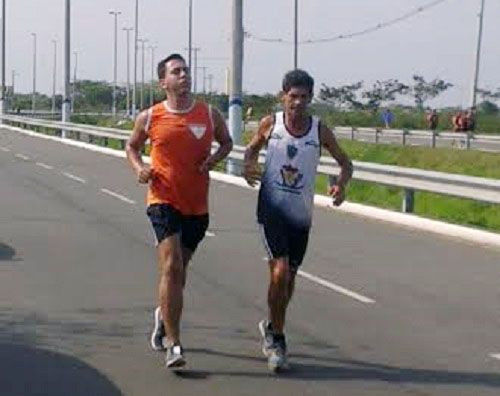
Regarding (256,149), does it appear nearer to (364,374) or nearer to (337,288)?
(364,374)

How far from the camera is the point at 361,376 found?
7953 millimetres

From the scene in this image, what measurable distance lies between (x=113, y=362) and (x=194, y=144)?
1526 millimetres

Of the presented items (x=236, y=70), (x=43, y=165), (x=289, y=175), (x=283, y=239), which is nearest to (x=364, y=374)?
(x=283, y=239)

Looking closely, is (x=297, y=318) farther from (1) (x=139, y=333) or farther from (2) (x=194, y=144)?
(2) (x=194, y=144)

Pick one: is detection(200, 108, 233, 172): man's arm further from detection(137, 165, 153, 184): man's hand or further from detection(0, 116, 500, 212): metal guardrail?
detection(0, 116, 500, 212): metal guardrail

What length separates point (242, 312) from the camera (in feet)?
34.2

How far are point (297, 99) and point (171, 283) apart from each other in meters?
1.39

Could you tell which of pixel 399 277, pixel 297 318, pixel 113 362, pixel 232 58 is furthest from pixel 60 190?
pixel 113 362

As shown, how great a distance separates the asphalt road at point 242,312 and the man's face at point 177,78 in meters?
1.76

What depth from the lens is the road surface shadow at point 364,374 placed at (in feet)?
25.8

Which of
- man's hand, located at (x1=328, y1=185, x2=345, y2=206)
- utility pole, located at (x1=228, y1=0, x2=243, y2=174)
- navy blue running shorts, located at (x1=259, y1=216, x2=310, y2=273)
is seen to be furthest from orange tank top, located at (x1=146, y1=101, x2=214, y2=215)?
utility pole, located at (x1=228, y1=0, x2=243, y2=174)

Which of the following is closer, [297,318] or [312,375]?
[312,375]

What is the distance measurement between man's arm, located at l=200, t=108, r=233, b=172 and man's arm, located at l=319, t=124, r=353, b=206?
25.3 inches

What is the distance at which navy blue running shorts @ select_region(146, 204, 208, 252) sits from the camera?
26.1ft
